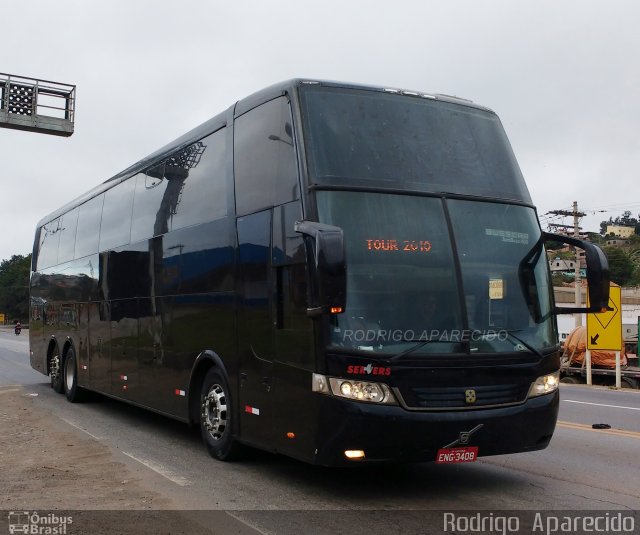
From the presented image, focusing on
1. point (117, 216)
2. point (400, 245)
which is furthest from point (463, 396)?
point (117, 216)

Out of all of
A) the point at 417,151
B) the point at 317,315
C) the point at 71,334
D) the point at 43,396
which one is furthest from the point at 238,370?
the point at 43,396

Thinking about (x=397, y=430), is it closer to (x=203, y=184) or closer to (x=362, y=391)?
(x=362, y=391)

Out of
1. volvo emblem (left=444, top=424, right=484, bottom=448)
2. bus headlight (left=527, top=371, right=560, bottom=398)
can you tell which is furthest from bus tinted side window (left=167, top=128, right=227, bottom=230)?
bus headlight (left=527, top=371, right=560, bottom=398)

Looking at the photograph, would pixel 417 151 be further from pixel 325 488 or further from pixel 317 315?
pixel 325 488

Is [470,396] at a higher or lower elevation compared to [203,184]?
lower

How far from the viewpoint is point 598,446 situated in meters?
9.82

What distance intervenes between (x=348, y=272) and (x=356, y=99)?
1885 millimetres

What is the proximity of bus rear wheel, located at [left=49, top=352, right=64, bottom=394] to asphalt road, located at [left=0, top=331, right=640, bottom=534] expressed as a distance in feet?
18.8

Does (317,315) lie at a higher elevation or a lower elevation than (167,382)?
higher

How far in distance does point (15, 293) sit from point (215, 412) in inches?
→ 5822

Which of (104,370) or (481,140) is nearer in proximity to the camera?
(481,140)

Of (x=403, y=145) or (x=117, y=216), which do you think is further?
(x=117, y=216)

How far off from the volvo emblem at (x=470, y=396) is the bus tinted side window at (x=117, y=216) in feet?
22.4

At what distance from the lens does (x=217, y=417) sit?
8.32m
